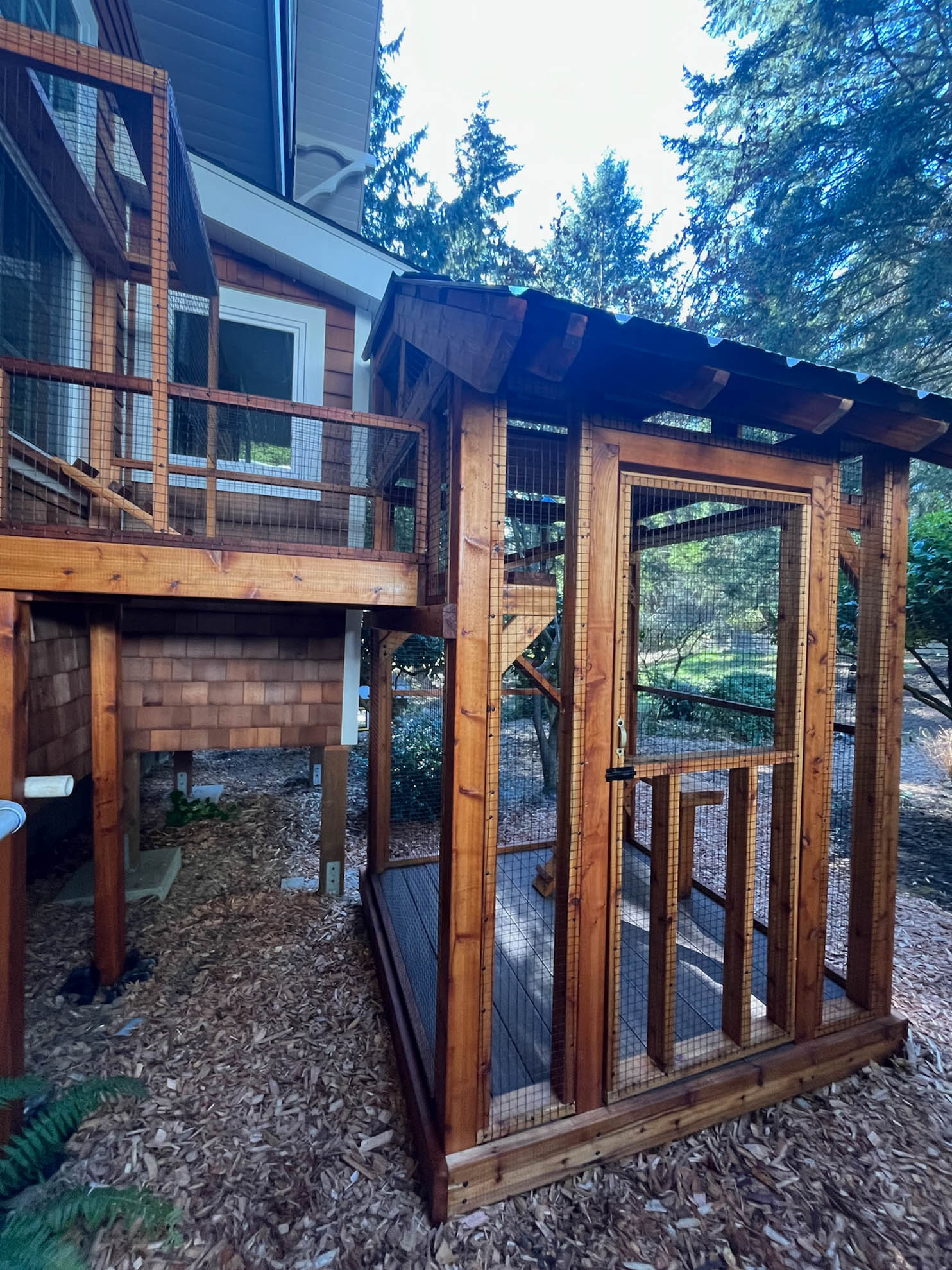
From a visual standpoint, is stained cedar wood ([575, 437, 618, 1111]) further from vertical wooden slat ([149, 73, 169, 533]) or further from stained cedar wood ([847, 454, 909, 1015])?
vertical wooden slat ([149, 73, 169, 533])

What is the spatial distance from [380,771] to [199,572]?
6.69 ft

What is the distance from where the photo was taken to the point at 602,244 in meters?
11.6

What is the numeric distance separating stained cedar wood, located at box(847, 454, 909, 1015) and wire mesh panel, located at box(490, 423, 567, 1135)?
4.18 feet

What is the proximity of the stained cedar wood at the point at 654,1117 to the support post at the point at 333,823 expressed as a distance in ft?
7.51

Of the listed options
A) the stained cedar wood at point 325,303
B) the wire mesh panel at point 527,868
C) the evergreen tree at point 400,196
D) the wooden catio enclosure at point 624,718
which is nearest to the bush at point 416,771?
the wire mesh panel at point 527,868

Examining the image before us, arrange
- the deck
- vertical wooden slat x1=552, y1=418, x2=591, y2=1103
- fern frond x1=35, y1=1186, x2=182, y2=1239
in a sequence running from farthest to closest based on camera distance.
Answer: the deck → vertical wooden slat x1=552, y1=418, x2=591, y2=1103 → fern frond x1=35, y1=1186, x2=182, y2=1239

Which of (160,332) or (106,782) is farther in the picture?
(106,782)

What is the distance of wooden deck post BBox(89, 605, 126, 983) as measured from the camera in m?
2.81

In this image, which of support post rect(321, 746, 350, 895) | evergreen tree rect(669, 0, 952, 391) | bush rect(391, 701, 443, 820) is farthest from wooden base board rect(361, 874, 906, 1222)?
evergreen tree rect(669, 0, 952, 391)

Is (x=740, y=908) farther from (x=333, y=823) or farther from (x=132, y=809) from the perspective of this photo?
(x=132, y=809)

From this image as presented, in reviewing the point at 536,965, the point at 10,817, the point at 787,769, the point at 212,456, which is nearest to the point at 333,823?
the point at 536,965

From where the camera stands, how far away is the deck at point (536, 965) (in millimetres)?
2289

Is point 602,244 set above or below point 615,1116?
above

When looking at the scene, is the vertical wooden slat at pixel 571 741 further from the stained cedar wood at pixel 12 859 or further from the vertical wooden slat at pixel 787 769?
the stained cedar wood at pixel 12 859
